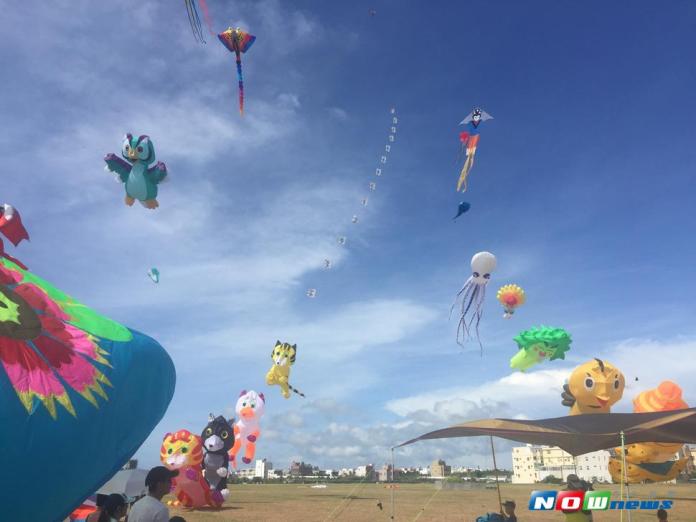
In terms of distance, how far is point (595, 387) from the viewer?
21.7m

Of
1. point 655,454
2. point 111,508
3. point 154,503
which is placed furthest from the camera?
point 655,454

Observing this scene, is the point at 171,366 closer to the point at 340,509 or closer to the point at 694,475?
the point at 340,509

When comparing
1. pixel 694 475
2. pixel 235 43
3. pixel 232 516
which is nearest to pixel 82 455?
pixel 235 43

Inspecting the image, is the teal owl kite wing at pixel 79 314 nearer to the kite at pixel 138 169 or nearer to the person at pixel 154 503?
the kite at pixel 138 169

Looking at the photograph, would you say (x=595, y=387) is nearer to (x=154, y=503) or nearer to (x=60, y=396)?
(x=60, y=396)

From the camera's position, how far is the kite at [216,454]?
71.7 feet

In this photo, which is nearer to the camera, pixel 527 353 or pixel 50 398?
pixel 50 398

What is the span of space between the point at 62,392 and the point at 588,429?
937 centimetres

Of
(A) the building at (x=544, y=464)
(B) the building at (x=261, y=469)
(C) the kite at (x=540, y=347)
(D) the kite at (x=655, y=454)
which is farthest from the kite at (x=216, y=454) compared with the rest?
(B) the building at (x=261, y=469)

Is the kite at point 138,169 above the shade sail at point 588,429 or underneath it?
above

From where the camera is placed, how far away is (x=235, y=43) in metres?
11.7

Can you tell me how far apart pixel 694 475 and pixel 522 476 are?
26831mm

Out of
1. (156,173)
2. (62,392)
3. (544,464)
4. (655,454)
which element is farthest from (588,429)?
(544,464)

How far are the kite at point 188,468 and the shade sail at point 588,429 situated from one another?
1275 cm
